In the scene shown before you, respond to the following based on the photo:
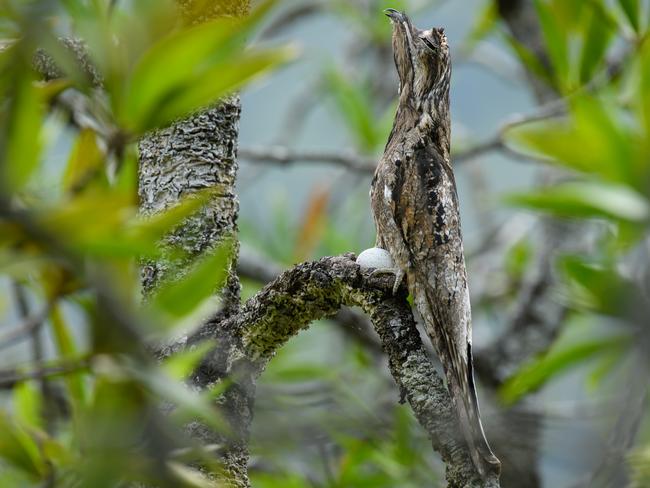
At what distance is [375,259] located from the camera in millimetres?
1683

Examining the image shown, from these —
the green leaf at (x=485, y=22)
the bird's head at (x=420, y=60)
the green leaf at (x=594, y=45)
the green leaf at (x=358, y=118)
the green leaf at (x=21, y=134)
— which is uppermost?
the green leaf at (x=485, y=22)

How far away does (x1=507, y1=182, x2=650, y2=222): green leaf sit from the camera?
1.02 metres

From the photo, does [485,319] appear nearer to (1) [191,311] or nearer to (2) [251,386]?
(2) [251,386]

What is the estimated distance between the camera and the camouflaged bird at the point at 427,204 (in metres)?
1.73

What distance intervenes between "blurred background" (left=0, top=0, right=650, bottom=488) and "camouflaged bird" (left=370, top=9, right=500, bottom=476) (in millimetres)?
206

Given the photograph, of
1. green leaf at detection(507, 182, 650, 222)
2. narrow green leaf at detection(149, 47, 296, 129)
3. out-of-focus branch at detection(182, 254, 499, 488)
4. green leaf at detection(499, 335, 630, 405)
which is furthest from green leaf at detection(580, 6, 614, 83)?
narrow green leaf at detection(149, 47, 296, 129)

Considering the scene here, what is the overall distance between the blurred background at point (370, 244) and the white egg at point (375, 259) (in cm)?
29

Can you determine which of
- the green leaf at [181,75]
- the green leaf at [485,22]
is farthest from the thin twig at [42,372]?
the green leaf at [485,22]

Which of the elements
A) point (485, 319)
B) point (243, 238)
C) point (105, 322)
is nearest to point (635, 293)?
point (105, 322)

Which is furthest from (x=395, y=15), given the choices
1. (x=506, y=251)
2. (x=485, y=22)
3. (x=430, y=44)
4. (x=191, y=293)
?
(x=506, y=251)

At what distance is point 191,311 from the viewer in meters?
0.92

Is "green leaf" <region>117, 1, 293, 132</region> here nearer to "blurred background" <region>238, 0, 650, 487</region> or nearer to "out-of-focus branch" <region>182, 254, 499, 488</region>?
"blurred background" <region>238, 0, 650, 487</region>

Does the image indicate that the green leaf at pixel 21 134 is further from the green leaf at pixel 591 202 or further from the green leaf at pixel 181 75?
the green leaf at pixel 591 202

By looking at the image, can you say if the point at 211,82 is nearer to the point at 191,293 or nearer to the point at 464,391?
the point at 191,293
